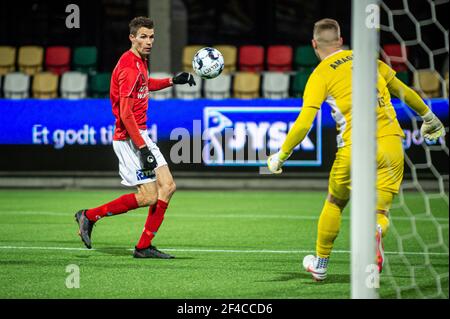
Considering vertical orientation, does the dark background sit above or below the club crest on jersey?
above

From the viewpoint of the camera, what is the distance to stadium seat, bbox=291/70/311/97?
55.2 ft

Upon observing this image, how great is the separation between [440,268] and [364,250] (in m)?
2.51

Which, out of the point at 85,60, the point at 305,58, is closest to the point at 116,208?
the point at 305,58

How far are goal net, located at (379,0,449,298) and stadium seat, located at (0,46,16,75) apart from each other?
766 centimetres

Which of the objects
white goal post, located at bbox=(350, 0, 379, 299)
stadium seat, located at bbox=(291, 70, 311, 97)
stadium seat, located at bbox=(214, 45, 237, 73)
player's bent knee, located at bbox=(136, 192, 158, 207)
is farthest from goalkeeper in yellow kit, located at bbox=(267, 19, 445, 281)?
stadium seat, located at bbox=(214, 45, 237, 73)

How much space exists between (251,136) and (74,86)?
15.2 ft

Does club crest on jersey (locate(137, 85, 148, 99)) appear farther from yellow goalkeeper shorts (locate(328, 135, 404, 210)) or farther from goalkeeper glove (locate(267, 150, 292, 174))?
yellow goalkeeper shorts (locate(328, 135, 404, 210))

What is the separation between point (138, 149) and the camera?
26.8 ft

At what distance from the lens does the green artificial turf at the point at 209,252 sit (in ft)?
21.2

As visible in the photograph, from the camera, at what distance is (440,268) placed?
7410 millimetres

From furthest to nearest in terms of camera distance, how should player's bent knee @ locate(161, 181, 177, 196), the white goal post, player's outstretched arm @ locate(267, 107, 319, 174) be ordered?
player's bent knee @ locate(161, 181, 177, 196), player's outstretched arm @ locate(267, 107, 319, 174), the white goal post

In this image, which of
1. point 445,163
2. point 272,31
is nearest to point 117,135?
point 445,163

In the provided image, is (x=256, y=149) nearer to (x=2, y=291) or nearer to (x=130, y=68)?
(x=130, y=68)

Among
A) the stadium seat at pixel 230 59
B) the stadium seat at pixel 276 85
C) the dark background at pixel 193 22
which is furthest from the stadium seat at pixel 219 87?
the dark background at pixel 193 22
